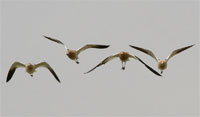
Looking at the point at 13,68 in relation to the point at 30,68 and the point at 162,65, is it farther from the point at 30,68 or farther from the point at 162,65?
the point at 162,65

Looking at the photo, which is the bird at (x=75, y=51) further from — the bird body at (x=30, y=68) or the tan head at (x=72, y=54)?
the bird body at (x=30, y=68)

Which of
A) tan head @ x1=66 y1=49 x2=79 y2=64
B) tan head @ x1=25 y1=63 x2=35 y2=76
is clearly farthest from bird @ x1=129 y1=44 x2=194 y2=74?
tan head @ x1=25 y1=63 x2=35 y2=76

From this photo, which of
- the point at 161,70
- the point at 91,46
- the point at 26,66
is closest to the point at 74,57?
the point at 91,46

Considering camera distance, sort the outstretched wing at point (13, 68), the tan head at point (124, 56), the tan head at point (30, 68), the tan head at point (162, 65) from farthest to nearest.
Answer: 1. the outstretched wing at point (13, 68)
2. the tan head at point (30, 68)
3. the tan head at point (124, 56)
4. the tan head at point (162, 65)

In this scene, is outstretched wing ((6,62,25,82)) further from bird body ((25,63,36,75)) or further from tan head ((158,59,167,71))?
tan head ((158,59,167,71))

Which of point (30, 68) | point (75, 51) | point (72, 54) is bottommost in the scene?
point (30, 68)

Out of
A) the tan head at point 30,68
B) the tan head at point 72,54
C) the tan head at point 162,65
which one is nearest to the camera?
A: the tan head at point 162,65

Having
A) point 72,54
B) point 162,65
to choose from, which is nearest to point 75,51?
point 72,54

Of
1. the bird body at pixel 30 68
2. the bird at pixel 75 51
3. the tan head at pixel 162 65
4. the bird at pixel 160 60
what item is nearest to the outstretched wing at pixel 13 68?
the bird body at pixel 30 68

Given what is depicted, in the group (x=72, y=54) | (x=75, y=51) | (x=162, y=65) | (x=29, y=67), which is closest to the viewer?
(x=162, y=65)

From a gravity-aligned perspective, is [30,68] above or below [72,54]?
below

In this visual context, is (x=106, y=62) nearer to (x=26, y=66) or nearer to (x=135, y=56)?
(x=135, y=56)
